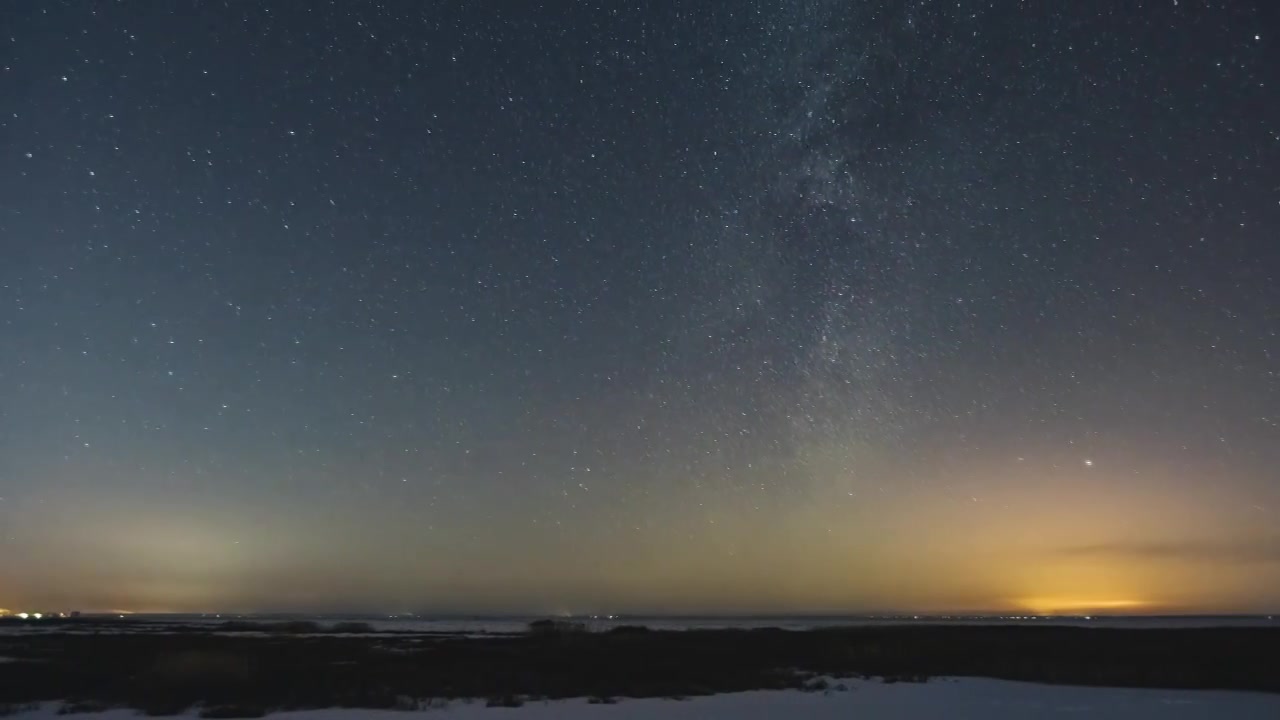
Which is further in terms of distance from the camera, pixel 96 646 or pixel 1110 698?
pixel 96 646

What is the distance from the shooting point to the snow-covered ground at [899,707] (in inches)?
810

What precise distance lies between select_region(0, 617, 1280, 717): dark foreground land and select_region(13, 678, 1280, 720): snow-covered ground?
1.41 metres

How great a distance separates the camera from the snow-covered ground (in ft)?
67.5

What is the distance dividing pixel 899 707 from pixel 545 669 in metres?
15.3

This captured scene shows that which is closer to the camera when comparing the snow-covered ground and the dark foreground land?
the snow-covered ground

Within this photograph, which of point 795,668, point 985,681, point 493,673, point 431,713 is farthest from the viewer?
point 795,668

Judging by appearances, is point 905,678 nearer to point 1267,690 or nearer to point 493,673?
point 1267,690

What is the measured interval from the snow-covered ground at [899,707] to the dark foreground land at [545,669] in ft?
4.63

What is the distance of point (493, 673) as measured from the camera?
104 feet

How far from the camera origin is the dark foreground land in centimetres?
2473

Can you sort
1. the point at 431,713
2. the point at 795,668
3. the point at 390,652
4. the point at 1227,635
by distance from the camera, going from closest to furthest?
Answer: the point at 431,713, the point at 795,668, the point at 390,652, the point at 1227,635

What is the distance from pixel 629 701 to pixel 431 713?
5.58 meters

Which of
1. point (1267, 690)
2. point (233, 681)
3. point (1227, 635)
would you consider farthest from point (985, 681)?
point (1227, 635)

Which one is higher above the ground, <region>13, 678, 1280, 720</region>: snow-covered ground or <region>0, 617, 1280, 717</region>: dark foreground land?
<region>0, 617, 1280, 717</region>: dark foreground land
